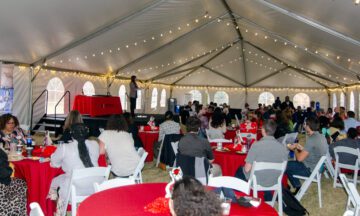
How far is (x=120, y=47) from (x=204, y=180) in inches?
406

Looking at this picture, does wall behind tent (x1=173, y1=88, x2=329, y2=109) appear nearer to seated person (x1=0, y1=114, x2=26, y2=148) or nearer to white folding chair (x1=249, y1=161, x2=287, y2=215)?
seated person (x1=0, y1=114, x2=26, y2=148)

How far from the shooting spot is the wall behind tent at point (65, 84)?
12.9m

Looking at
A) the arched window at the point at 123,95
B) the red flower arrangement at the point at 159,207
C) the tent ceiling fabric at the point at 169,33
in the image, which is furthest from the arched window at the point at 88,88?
the red flower arrangement at the point at 159,207

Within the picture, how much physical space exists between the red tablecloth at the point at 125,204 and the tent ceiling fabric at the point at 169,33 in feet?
21.5

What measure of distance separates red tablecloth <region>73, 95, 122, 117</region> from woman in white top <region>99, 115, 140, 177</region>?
8.74m

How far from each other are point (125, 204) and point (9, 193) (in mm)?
1617

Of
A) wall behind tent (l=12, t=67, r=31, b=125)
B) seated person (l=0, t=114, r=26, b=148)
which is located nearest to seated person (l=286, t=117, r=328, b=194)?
seated person (l=0, t=114, r=26, b=148)

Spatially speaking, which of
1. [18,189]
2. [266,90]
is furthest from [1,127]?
[266,90]

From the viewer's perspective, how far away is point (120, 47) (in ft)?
45.8

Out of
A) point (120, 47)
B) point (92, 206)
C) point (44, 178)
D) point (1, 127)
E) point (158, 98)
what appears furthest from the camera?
point (158, 98)

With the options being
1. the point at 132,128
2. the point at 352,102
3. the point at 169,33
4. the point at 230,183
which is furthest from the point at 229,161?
the point at 352,102

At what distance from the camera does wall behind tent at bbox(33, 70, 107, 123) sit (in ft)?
42.4

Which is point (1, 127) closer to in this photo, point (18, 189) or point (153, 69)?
point (18, 189)

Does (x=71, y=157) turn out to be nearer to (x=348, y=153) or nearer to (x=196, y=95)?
(x=348, y=153)
